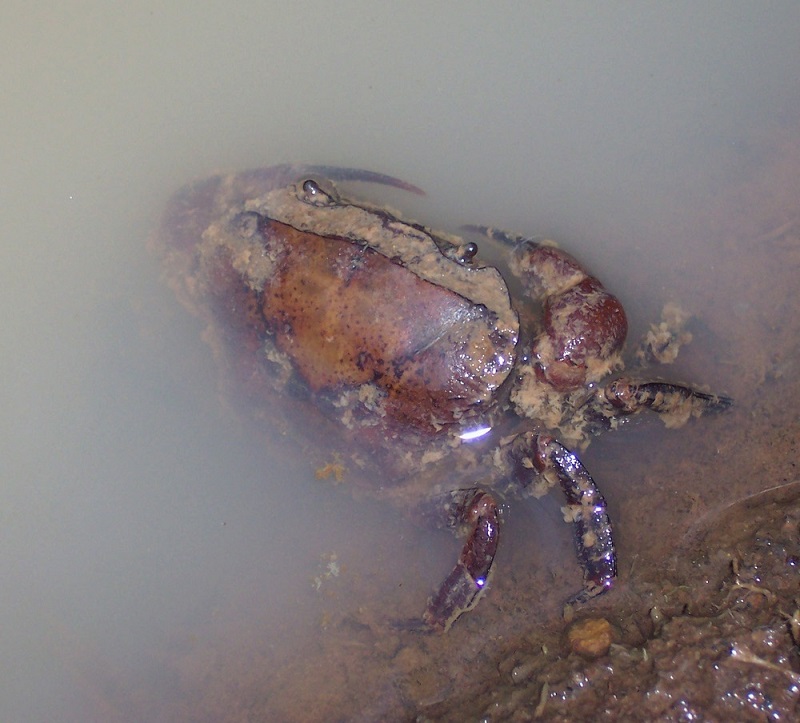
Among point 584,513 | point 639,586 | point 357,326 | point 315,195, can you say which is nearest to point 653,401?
point 584,513

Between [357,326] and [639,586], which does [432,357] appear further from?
[639,586]

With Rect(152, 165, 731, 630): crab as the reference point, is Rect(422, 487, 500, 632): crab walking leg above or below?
below

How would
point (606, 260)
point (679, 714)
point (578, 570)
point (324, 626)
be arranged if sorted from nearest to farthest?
point (679, 714)
point (578, 570)
point (324, 626)
point (606, 260)

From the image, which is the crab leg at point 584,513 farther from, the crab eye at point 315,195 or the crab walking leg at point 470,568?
the crab eye at point 315,195

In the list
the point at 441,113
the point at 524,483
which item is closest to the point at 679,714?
the point at 524,483

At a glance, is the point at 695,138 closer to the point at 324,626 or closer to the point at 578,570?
the point at 578,570

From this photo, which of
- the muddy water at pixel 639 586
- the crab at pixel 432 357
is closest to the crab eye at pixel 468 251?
the crab at pixel 432 357

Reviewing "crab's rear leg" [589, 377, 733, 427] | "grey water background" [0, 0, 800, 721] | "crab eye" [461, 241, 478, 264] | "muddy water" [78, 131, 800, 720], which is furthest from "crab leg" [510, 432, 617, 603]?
"crab eye" [461, 241, 478, 264]

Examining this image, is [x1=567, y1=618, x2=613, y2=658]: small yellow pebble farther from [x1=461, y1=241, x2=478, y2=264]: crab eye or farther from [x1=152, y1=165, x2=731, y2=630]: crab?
[x1=461, y1=241, x2=478, y2=264]: crab eye
